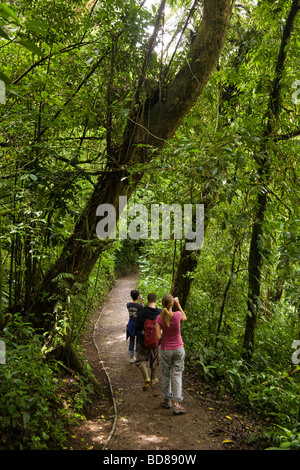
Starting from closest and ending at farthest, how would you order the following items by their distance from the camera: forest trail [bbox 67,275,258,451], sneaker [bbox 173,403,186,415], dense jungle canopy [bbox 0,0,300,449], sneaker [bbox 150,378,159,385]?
forest trail [bbox 67,275,258,451], dense jungle canopy [bbox 0,0,300,449], sneaker [bbox 173,403,186,415], sneaker [bbox 150,378,159,385]

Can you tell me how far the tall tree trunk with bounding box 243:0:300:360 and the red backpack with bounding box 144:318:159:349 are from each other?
1803mm

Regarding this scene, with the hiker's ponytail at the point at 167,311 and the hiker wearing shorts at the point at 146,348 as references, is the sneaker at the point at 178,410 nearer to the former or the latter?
the hiker wearing shorts at the point at 146,348

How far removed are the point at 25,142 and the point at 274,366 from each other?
638 centimetres

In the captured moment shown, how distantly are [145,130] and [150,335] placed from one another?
3.56 m

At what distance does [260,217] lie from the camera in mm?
6184

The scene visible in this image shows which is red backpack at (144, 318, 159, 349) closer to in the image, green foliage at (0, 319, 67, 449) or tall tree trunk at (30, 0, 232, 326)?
tall tree trunk at (30, 0, 232, 326)

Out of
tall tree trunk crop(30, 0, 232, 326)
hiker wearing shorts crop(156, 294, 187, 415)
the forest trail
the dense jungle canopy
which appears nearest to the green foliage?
the dense jungle canopy

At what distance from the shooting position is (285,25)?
232 inches

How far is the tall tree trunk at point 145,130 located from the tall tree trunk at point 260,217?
126 cm

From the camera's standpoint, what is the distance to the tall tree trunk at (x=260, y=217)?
19.0 ft

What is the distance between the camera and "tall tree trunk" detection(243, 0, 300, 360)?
5.78 meters

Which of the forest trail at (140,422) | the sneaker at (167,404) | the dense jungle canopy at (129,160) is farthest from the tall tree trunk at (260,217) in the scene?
the sneaker at (167,404)

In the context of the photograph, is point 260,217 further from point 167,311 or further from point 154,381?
point 154,381

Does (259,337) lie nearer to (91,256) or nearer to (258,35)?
(91,256)
